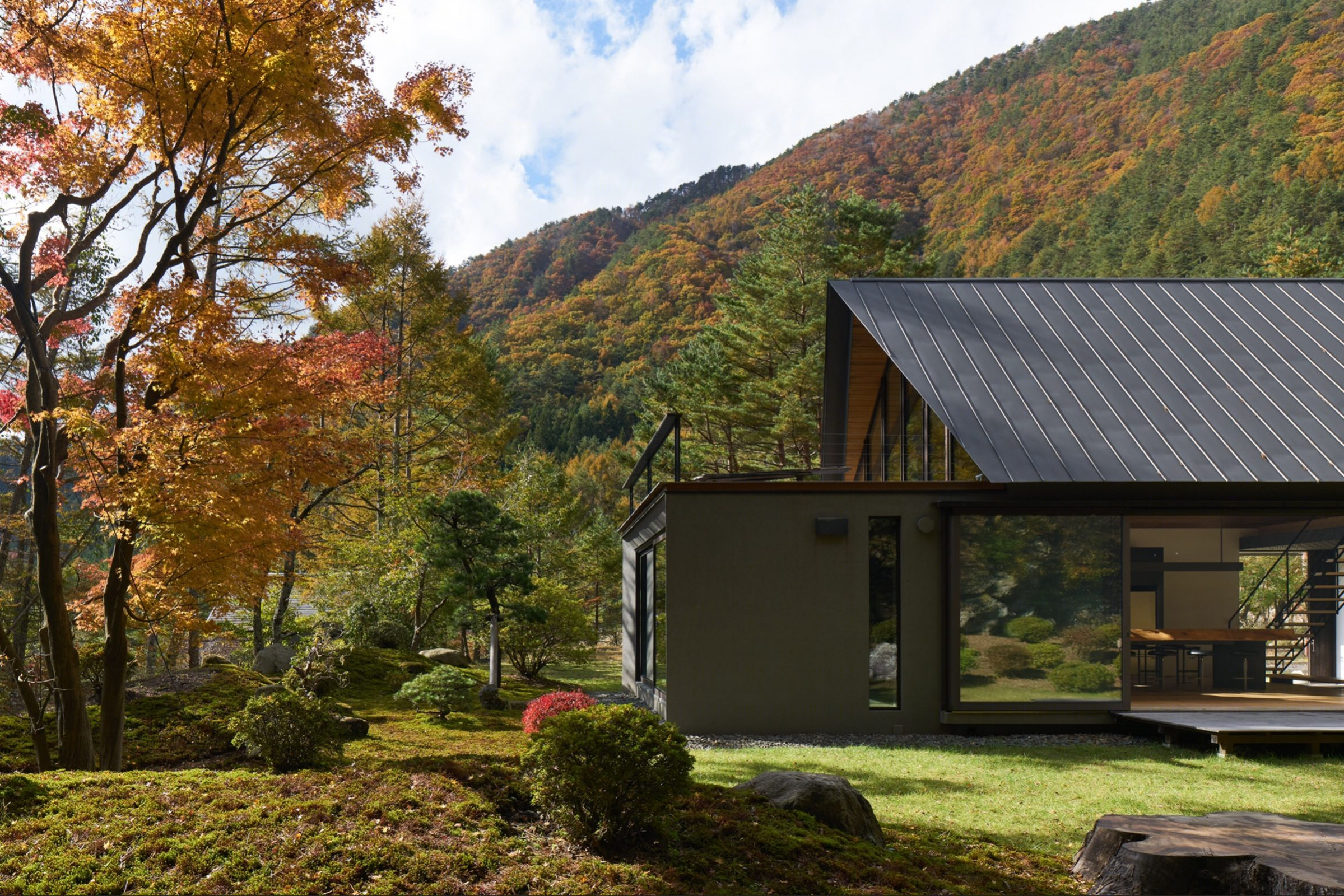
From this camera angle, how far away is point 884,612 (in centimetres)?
1035

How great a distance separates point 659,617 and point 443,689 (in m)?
2.91

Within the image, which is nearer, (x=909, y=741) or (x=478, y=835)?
(x=478, y=835)

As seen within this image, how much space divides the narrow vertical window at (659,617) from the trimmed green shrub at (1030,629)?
396 centimetres

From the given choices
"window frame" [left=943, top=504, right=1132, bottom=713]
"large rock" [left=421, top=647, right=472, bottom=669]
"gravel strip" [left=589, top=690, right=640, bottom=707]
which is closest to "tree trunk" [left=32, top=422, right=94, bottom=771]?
"gravel strip" [left=589, top=690, right=640, bottom=707]

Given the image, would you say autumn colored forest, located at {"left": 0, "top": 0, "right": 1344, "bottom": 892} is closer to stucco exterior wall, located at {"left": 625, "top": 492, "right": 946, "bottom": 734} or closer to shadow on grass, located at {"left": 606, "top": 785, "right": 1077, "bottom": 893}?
shadow on grass, located at {"left": 606, "top": 785, "right": 1077, "bottom": 893}

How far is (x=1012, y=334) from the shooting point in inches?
510

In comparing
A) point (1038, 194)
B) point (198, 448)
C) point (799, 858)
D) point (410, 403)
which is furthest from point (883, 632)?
point (1038, 194)

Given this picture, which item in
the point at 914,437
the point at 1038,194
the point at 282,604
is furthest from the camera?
the point at 1038,194

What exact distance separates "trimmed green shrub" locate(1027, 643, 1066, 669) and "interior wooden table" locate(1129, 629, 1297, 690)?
12.7ft

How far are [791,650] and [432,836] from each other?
19.9 feet

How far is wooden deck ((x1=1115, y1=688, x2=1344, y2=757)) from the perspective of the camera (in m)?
8.91

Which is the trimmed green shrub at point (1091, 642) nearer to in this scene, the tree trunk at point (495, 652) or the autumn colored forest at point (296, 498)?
the autumn colored forest at point (296, 498)

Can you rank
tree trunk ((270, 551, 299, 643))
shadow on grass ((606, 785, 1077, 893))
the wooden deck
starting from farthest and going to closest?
tree trunk ((270, 551, 299, 643)), the wooden deck, shadow on grass ((606, 785, 1077, 893))

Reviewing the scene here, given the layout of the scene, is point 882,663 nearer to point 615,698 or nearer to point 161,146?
point 615,698
